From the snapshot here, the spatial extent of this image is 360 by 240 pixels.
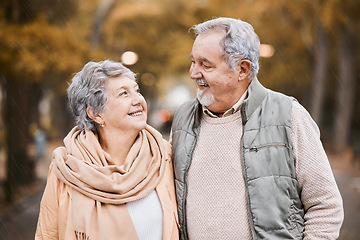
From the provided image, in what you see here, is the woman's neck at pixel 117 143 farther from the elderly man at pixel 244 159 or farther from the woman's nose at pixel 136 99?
the elderly man at pixel 244 159

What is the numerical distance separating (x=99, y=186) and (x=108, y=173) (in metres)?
0.12

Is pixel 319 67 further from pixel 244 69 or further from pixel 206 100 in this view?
pixel 206 100

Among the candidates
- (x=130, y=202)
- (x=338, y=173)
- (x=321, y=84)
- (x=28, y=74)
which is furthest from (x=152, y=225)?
(x=321, y=84)

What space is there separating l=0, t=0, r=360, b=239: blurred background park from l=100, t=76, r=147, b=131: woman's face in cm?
314

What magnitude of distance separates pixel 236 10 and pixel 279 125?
12.8m

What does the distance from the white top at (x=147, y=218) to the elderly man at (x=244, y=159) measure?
0.17 metres

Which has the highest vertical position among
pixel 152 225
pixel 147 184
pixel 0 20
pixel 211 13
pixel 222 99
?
pixel 211 13

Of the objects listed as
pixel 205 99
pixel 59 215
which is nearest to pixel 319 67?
pixel 205 99

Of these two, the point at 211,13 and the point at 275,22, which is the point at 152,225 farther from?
the point at 275,22

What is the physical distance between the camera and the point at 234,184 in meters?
3.02

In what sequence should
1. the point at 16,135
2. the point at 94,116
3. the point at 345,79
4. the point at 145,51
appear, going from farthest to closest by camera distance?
the point at 145,51 → the point at 345,79 → the point at 16,135 → the point at 94,116

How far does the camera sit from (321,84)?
17375 millimetres

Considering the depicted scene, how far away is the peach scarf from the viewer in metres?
3.01

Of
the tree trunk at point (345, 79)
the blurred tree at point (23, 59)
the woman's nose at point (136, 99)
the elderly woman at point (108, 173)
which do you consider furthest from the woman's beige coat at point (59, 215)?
the tree trunk at point (345, 79)
